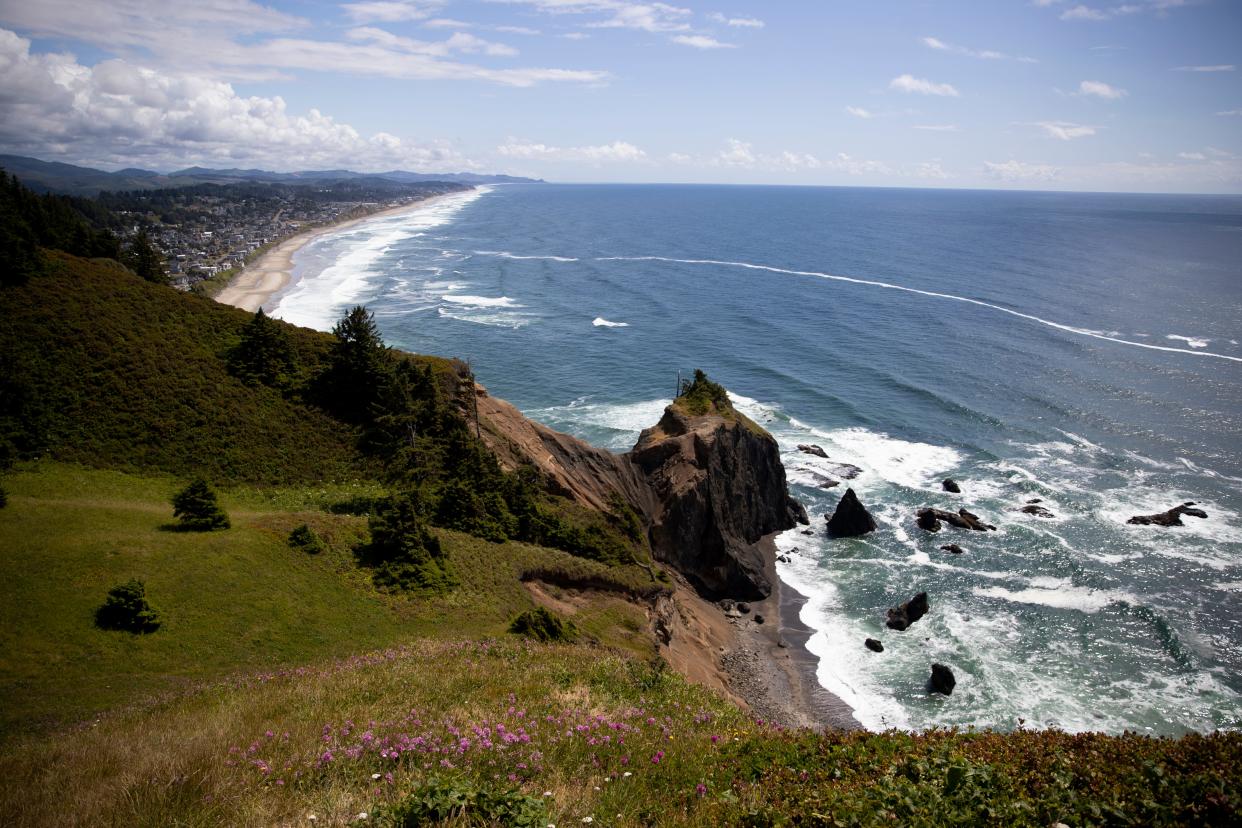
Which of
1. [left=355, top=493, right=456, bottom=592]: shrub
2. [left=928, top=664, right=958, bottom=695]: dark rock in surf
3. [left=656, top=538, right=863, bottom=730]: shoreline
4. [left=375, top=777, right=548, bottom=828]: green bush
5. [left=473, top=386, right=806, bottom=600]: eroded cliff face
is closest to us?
[left=375, top=777, right=548, bottom=828]: green bush

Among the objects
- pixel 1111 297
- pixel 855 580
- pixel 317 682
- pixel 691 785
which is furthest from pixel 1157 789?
pixel 1111 297

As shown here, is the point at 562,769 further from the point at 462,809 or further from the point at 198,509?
the point at 198,509

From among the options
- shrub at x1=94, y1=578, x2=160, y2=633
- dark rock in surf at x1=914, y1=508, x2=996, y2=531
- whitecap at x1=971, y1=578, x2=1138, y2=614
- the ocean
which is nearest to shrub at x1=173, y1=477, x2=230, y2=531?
shrub at x1=94, y1=578, x2=160, y2=633

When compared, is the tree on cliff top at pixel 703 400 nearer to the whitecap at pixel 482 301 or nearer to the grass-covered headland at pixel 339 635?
the grass-covered headland at pixel 339 635

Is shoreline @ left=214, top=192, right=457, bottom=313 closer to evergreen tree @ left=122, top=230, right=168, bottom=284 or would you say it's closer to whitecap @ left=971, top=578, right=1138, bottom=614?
evergreen tree @ left=122, top=230, right=168, bottom=284

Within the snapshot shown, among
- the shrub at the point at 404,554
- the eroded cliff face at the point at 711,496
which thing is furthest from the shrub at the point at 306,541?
the eroded cliff face at the point at 711,496

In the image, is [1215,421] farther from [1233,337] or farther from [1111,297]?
[1111,297]
